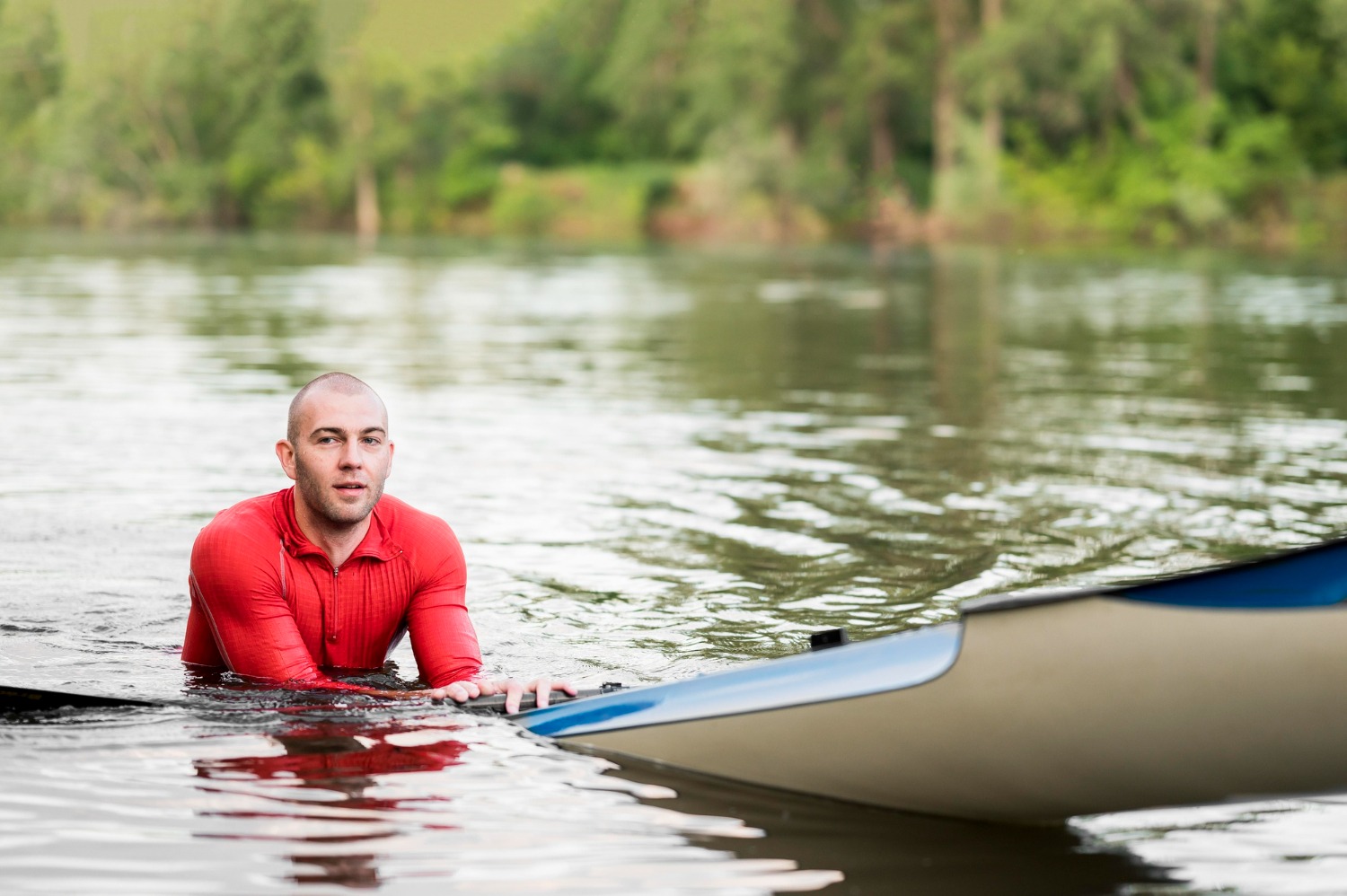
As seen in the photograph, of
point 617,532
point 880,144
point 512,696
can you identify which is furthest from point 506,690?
point 880,144

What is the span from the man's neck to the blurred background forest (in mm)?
49367

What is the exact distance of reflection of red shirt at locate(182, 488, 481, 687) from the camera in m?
4.80

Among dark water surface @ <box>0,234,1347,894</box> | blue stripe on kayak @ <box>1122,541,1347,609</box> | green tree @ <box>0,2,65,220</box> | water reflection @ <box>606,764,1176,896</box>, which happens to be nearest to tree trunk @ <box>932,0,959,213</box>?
green tree @ <box>0,2,65,220</box>

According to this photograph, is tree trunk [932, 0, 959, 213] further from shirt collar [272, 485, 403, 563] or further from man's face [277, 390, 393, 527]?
man's face [277, 390, 393, 527]

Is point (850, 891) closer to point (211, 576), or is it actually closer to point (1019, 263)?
point (211, 576)

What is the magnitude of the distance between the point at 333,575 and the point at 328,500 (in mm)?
303

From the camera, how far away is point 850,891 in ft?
12.9

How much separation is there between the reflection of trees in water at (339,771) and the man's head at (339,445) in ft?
2.19

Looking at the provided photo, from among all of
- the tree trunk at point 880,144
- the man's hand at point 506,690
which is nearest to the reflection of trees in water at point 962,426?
the man's hand at point 506,690

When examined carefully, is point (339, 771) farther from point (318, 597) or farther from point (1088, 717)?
point (1088, 717)

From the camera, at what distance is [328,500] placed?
15.8 ft

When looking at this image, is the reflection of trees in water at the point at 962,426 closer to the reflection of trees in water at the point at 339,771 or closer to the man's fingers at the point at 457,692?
the man's fingers at the point at 457,692

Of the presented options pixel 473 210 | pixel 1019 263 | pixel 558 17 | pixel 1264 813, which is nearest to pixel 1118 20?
pixel 1019 263

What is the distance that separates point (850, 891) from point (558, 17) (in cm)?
7867
